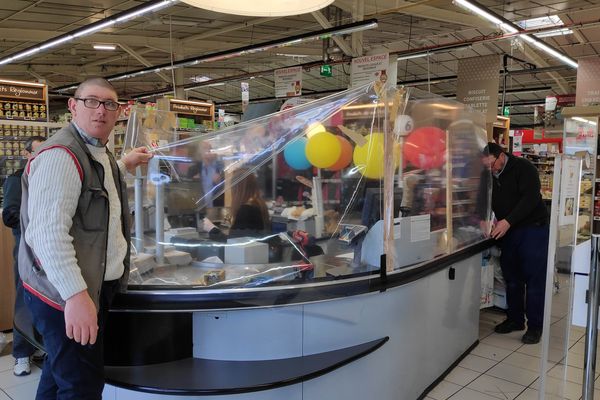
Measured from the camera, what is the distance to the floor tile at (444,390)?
3365 millimetres

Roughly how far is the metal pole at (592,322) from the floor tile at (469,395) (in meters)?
0.75

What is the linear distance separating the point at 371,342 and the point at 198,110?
7.81 m

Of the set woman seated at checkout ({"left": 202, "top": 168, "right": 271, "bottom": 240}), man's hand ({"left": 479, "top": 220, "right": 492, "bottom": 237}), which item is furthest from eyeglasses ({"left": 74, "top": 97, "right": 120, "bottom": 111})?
man's hand ({"left": 479, "top": 220, "right": 492, "bottom": 237})

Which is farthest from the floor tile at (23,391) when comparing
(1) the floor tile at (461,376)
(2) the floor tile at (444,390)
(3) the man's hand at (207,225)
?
(1) the floor tile at (461,376)

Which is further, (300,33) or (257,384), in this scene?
(300,33)

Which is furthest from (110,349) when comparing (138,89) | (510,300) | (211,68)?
(138,89)

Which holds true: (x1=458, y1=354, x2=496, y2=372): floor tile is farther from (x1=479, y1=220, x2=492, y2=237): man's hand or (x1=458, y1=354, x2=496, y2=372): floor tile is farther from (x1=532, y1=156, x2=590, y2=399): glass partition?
(x1=479, y1=220, x2=492, y2=237): man's hand

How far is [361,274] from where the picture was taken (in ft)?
8.93

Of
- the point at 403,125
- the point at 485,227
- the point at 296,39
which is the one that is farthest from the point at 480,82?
the point at 403,125

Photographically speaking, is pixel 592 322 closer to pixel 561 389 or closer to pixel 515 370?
pixel 561 389

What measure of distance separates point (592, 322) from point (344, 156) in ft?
5.30

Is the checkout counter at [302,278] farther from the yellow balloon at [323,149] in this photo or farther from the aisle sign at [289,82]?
the aisle sign at [289,82]

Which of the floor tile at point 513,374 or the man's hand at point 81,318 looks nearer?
the man's hand at point 81,318

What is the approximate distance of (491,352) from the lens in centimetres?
418
